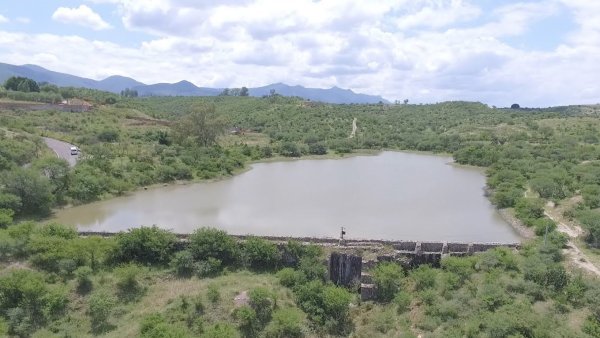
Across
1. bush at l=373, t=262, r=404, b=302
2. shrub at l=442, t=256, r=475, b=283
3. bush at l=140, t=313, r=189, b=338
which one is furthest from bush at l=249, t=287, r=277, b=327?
shrub at l=442, t=256, r=475, b=283

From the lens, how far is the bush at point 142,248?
21797mm

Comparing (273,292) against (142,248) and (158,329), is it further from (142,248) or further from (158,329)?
(142,248)

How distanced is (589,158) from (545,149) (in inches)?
245

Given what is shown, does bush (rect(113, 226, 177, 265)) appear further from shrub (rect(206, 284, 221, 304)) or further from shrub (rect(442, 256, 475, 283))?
shrub (rect(442, 256, 475, 283))

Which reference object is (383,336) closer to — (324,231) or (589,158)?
(324,231)

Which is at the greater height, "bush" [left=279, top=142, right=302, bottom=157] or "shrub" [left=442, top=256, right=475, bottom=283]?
"bush" [left=279, top=142, right=302, bottom=157]

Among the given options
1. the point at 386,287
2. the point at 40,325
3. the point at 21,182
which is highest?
the point at 21,182

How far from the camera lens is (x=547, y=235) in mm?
24422

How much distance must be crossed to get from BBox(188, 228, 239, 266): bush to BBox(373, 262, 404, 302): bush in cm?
625

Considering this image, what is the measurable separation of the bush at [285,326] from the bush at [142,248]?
21.4 feet

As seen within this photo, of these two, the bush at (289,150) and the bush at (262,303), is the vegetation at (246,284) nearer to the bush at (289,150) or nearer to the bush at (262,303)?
the bush at (262,303)

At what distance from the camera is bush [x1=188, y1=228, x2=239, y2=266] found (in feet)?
70.7

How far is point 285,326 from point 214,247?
5602 millimetres

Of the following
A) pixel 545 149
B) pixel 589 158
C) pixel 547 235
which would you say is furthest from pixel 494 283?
pixel 545 149
